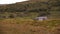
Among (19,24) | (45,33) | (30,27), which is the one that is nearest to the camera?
(45,33)

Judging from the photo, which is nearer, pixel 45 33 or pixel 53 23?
pixel 45 33

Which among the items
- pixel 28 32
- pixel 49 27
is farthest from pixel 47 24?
pixel 28 32

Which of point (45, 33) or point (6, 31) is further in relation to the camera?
point (6, 31)

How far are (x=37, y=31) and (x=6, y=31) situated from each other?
→ 128cm

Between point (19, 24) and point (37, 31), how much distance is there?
1.07 meters

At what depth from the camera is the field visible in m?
7.01

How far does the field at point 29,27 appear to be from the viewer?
7008mm

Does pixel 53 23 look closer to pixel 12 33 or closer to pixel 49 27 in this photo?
pixel 49 27

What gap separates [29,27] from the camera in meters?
7.35

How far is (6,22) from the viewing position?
317 inches

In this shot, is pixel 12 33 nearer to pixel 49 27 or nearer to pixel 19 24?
pixel 19 24

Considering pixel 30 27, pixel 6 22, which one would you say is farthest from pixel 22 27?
pixel 6 22

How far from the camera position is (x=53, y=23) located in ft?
25.0

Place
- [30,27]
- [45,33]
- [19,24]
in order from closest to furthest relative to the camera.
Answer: [45,33] → [30,27] → [19,24]
